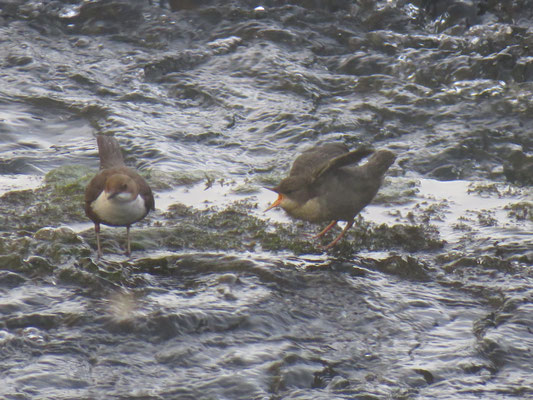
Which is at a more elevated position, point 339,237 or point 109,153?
point 109,153

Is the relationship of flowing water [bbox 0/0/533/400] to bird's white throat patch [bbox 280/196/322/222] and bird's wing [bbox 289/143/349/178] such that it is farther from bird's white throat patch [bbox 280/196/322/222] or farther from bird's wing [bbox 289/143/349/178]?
bird's wing [bbox 289/143/349/178]

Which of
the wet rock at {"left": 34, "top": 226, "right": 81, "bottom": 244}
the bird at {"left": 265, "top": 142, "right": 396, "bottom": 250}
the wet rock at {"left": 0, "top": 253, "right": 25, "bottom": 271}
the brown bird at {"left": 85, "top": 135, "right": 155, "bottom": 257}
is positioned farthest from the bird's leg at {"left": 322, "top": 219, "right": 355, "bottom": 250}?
the wet rock at {"left": 0, "top": 253, "right": 25, "bottom": 271}

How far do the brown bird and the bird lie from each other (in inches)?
36.4

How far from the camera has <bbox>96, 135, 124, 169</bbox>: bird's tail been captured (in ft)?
21.2

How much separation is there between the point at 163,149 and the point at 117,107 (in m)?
1.10

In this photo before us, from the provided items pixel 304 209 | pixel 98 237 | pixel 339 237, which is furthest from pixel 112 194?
pixel 339 237

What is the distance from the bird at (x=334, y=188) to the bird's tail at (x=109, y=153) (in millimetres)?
1295

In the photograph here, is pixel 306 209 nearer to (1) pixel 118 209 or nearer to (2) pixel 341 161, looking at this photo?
(2) pixel 341 161

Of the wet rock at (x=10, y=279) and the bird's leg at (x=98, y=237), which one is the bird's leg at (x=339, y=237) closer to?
the bird's leg at (x=98, y=237)

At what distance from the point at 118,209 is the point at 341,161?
1501 millimetres

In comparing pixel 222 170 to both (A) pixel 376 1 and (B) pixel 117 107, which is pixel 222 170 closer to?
(B) pixel 117 107

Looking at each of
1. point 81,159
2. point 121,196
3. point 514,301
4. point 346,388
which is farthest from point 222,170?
point 346,388

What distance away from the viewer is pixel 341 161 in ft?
18.9

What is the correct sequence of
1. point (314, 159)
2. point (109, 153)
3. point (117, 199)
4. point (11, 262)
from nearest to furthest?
1. point (11, 262)
2. point (117, 199)
3. point (314, 159)
4. point (109, 153)
